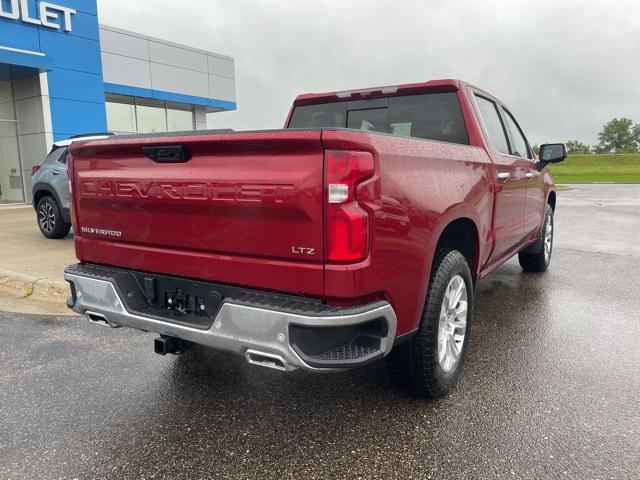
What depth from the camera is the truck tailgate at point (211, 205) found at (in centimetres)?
225

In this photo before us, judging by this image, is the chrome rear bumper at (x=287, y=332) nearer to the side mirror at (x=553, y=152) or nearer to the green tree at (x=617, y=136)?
the side mirror at (x=553, y=152)

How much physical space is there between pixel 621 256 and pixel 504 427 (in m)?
5.93

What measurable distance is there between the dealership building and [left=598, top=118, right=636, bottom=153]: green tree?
383ft

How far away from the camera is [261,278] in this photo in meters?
2.41

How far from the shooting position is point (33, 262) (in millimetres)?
6488

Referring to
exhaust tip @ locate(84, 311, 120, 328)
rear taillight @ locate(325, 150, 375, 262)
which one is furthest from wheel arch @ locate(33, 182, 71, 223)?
rear taillight @ locate(325, 150, 375, 262)

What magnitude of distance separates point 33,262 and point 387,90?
16.5ft

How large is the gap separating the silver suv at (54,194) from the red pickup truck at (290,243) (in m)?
5.48

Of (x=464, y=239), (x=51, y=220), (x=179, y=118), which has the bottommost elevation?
(x=51, y=220)

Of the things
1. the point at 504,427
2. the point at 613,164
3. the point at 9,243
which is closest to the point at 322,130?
the point at 504,427

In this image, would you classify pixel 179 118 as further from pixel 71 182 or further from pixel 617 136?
pixel 617 136

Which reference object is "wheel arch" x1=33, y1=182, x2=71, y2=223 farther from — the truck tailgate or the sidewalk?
the truck tailgate

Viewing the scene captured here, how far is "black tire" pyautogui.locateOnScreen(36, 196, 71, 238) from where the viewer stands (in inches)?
324

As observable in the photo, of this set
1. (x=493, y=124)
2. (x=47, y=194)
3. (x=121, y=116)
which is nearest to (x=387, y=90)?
(x=493, y=124)
